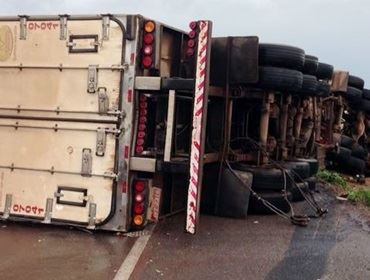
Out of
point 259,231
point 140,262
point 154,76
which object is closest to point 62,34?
point 154,76

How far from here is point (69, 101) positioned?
18.6 ft

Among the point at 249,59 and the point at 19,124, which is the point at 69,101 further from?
the point at 249,59

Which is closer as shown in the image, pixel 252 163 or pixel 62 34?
pixel 62 34

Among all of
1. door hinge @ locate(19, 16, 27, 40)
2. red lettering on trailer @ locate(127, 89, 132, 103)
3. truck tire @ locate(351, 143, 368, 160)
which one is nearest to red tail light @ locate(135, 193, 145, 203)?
red lettering on trailer @ locate(127, 89, 132, 103)

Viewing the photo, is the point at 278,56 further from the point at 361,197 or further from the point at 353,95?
the point at 353,95

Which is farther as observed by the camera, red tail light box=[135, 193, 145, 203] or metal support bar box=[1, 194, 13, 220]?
metal support bar box=[1, 194, 13, 220]

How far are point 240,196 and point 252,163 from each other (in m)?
0.87

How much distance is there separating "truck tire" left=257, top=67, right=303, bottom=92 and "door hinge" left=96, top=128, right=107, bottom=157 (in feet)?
7.08

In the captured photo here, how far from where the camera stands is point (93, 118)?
5.58m

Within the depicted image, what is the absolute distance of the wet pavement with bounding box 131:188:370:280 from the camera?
175 inches

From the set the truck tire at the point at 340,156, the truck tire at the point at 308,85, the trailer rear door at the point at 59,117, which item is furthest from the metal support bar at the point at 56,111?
the truck tire at the point at 340,156

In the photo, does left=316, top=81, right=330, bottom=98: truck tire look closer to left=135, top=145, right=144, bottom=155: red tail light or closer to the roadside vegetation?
the roadside vegetation

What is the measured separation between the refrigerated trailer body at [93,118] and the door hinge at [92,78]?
0.03 ft

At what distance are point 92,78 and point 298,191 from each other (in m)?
3.35
